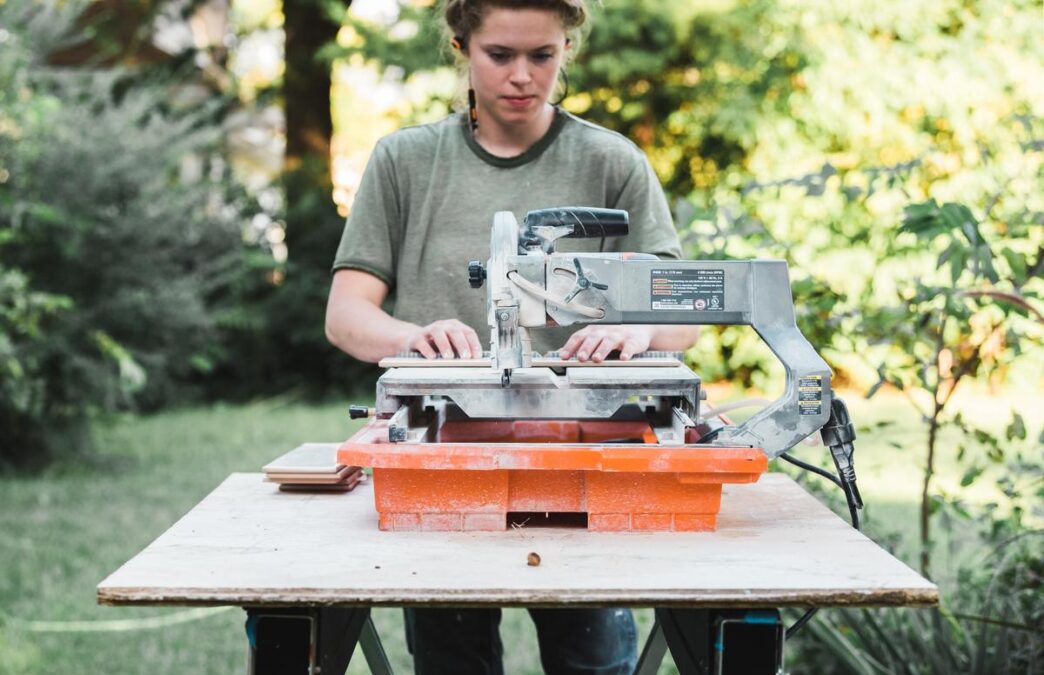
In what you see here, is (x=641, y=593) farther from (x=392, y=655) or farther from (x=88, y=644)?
(x=88, y=644)

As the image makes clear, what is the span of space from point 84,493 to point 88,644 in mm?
2491

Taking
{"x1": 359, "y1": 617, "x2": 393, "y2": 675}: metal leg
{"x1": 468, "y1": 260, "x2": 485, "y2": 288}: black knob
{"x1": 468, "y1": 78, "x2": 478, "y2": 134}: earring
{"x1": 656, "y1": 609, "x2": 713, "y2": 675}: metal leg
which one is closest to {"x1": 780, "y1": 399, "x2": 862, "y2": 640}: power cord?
{"x1": 656, "y1": 609, "x2": 713, "y2": 675}: metal leg

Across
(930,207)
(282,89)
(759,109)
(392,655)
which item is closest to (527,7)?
(930,207)

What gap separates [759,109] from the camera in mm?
9180

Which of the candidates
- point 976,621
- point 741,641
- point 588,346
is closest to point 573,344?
point 588,346

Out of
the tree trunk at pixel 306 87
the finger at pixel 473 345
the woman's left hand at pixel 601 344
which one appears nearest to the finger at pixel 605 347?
the woman's left hand at pixel 601 344

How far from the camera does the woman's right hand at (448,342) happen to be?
2150 millimetres

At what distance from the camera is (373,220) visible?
249 cm

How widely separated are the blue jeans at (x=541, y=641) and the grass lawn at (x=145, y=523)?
89 cm

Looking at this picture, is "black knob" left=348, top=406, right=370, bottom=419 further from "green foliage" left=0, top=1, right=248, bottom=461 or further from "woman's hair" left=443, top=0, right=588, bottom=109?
"green foliage" left=0, top=1, right=248, bottom=461

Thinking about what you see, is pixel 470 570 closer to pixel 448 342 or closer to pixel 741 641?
pixel 741 641

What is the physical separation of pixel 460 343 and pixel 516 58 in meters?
0.62

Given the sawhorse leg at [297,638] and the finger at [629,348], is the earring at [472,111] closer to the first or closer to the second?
the finger at [629,348]

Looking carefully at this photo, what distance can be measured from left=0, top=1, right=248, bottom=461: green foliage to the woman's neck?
171 inches
